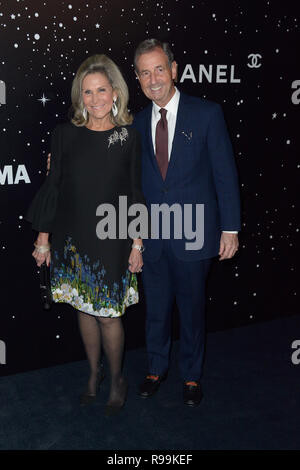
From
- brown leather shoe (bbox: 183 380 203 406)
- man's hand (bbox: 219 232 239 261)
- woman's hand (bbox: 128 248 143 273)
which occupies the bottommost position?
brown leather shoe (bbox: 183 380 203 406)

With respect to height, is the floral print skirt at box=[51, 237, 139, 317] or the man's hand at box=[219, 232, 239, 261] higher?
the man's hand at box=[219, 232, 239, 261]

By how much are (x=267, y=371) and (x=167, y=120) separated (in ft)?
5.11

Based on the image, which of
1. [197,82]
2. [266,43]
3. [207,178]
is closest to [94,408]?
[207,178]

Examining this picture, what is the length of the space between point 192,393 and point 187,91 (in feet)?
5.42

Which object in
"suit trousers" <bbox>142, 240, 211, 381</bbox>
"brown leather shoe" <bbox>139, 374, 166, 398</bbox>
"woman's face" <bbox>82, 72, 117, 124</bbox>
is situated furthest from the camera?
"brown leather shoe" <bbox>139, 374, 166, 398</bbox>

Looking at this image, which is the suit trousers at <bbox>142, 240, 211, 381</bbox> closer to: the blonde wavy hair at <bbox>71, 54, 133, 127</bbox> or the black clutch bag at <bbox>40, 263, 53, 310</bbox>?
the black clutch bag at <bbox>40, 263, 53, 310</bbox>

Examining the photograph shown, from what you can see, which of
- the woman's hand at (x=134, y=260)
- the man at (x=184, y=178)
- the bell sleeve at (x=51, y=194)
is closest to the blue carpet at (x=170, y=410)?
the man at (x=184, y=178)

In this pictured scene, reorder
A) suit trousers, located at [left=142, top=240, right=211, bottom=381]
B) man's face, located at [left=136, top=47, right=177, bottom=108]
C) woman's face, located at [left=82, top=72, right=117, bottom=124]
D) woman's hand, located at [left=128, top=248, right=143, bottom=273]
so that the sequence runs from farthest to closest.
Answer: suit trousers, located at [left=142, top=240, right=211, bottom=381] → woman's hand, located at [left=128, top=248, right=143, bottom=273] → man's face, located at [left=136, top=47, right=177, bottom=108] → woman's face, located at [left=82, top=72, right=117, bottom=124]

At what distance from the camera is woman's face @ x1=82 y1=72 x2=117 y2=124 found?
245 cm

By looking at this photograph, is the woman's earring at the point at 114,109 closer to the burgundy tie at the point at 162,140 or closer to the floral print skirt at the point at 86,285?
the burgundy tie at the point at 162,140

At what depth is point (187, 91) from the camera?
3221 millimetres

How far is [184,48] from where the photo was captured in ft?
10.4

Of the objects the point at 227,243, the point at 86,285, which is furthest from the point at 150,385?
the point at 227,243

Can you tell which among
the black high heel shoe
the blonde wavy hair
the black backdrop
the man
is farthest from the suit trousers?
the blonde wavy hair
